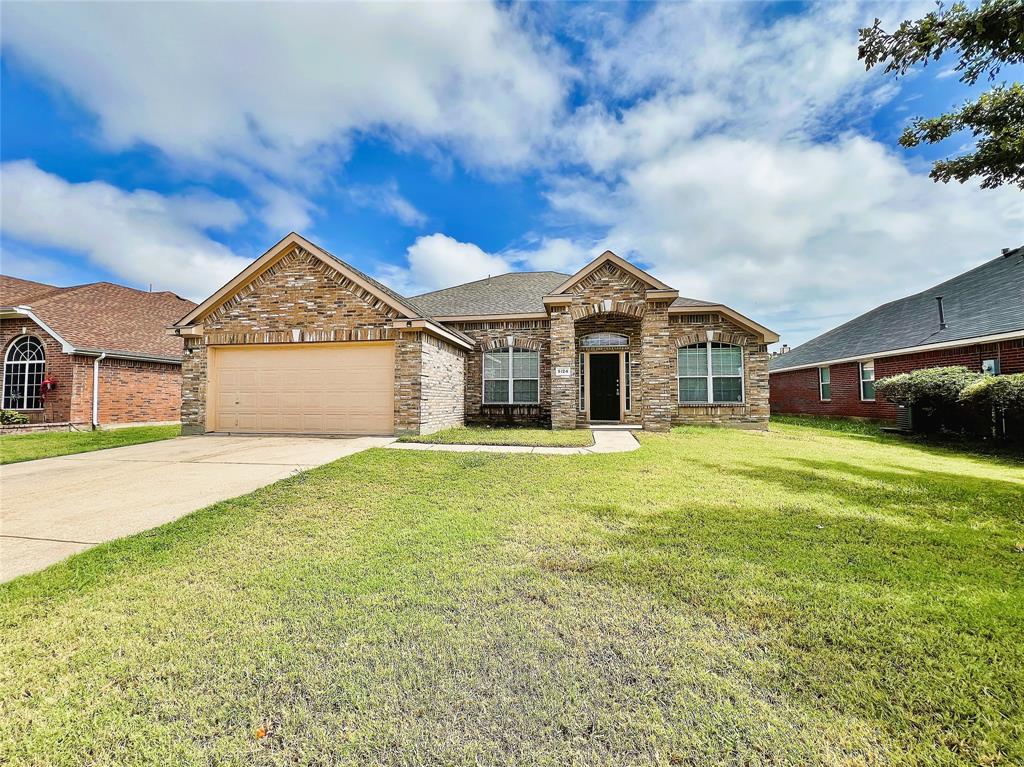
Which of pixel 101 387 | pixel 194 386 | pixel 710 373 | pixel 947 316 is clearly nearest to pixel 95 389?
pixel 101 387

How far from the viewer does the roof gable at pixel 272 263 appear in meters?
10.6

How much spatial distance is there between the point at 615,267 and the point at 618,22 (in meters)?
5.64

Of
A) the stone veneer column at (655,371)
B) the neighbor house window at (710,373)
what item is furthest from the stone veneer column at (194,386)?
the neighbor house window at (710,373)

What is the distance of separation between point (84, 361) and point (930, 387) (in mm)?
26415

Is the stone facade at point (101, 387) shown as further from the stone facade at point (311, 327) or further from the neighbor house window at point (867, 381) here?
the neighbor house window at point (867, 381)

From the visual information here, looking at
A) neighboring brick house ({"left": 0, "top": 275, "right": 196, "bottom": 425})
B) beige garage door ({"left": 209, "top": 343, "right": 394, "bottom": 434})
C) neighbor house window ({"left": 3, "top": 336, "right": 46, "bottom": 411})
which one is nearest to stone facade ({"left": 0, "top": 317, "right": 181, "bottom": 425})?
neighboring brick house ({"left": 0, "top": 275, "right": 196, "bottom": 425})

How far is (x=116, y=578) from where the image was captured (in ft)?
10.2

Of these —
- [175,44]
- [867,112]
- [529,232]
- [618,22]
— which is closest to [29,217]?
[175,44]

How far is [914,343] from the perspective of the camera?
561 inches

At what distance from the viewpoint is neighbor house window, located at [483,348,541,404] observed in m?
14.2

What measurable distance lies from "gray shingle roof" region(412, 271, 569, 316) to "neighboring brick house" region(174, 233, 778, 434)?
0.18 m

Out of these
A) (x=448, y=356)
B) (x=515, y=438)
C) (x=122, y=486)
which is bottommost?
(x=122, y=486)

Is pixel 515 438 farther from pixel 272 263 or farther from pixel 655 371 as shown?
pixel 272 263

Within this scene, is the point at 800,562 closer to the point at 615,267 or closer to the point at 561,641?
the point at 561,641
